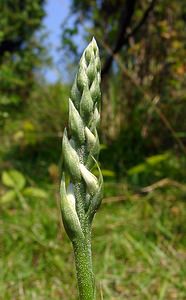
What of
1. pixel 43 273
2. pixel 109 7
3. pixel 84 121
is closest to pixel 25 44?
pixel 109 7

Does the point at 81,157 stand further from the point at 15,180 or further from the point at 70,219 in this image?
the point at 15,180

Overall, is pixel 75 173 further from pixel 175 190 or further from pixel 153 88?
pixel 153 88

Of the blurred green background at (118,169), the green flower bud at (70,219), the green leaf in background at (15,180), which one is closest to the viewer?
the green flower bud at (70,219)

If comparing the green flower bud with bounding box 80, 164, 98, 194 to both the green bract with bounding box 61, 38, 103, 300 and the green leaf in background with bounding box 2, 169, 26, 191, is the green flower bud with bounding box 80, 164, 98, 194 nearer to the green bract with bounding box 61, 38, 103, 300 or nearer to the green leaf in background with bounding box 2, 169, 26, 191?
the green bract with bounding box 61, 38, 103, 300

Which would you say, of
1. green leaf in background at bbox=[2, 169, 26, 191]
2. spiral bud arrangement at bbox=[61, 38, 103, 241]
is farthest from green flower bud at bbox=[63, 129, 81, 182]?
green leaf in background at bbox=[2, 169, 26, 191]

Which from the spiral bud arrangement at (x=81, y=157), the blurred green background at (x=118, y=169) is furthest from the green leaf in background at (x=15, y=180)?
the spiral bud arrangement at (x=81, y=157)

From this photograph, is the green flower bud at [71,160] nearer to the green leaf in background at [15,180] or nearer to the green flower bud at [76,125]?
the green flower bud at [76,125]
